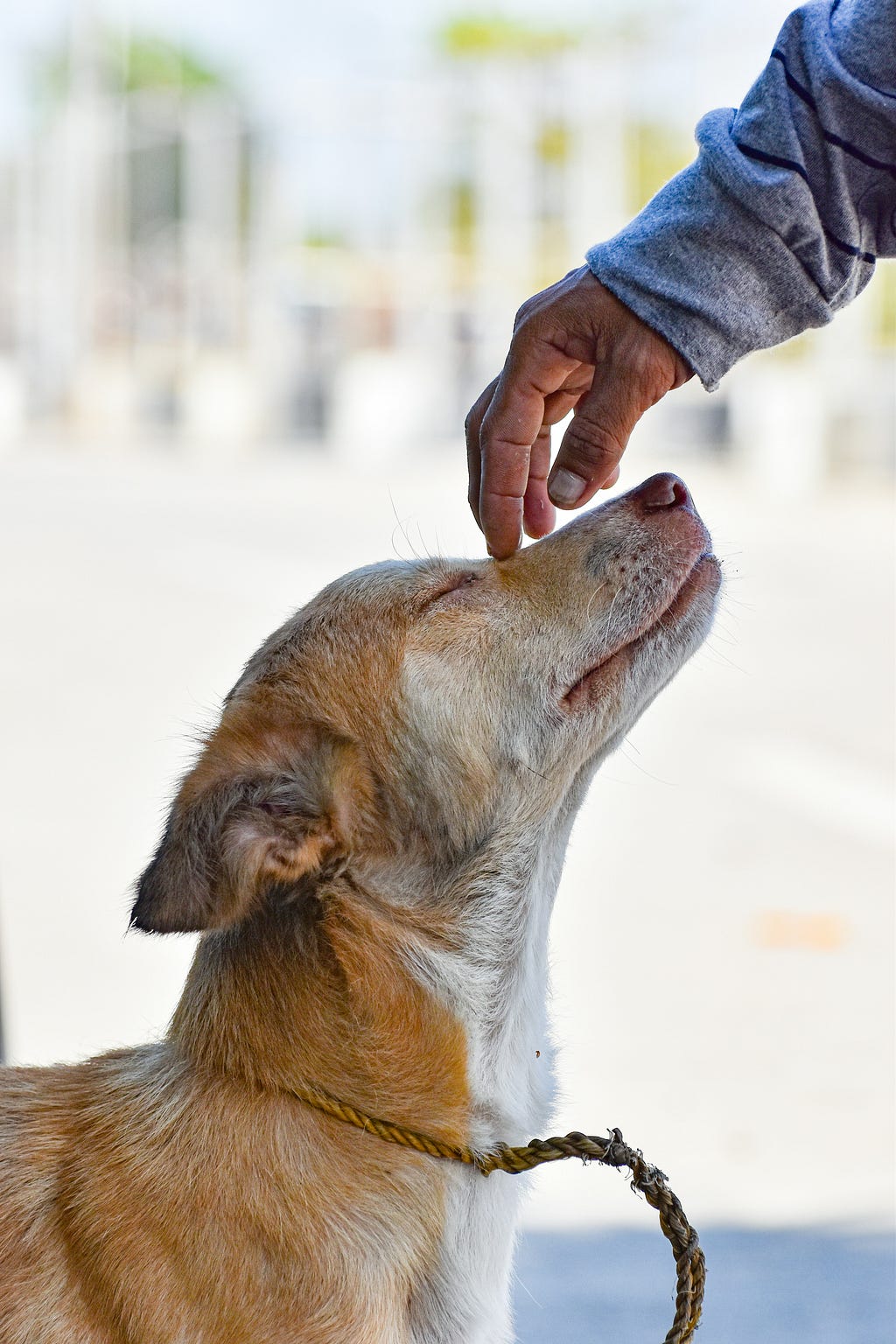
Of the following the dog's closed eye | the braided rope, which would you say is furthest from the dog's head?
the braided rope

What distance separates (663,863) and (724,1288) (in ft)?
11.8

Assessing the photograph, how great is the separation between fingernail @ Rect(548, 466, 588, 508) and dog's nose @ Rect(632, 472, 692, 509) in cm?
22

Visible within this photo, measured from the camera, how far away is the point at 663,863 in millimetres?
7711

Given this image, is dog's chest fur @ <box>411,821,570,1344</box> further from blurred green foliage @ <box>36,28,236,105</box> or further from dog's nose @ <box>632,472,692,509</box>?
blurred green foliage @ <box>36,28,236,105</box>

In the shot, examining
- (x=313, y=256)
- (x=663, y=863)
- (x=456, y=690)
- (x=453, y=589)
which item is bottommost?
(x=456, y=690)

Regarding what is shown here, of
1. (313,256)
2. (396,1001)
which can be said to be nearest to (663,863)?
(396,1001)

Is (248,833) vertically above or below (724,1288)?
above

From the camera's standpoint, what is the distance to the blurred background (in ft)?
16.0

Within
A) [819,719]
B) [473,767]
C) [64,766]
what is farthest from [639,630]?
[819,719]

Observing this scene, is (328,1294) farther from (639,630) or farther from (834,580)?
(834,580)

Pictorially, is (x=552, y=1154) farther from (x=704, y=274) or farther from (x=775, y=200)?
(x=775, y=200)

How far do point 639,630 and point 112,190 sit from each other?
134 ft

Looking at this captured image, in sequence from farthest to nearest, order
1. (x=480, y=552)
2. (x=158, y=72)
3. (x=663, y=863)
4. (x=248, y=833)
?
(x=158, y=72)
(x=480, y=552)
(x=663, y=863)
(x=248, y=833)

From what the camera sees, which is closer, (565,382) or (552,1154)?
(552,1154)
